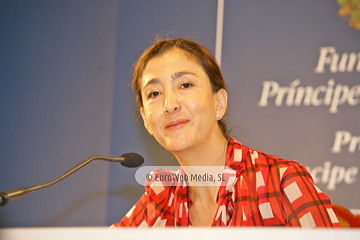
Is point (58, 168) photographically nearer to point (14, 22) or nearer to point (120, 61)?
point (120, 61)

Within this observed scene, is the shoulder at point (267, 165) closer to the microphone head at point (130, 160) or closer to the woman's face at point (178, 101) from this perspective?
the woman's face at point (178, 101)

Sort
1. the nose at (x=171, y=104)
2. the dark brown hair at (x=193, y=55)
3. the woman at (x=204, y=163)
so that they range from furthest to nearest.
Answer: the dark brown hair at (x=193, y=55)
the nose at (x=171, y=104)
the woman at (x=204, y=163)

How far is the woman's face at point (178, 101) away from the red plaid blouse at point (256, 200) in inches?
6.7

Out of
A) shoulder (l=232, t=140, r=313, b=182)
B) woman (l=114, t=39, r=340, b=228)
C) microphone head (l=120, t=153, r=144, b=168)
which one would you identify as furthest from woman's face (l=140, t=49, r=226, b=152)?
microphone head (l=120, t=153, r=144, b=168)

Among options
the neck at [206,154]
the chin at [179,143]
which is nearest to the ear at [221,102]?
the neck at [206,154]

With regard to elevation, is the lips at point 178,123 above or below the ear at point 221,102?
below

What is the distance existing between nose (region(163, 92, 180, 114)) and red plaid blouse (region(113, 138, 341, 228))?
28 centimetres

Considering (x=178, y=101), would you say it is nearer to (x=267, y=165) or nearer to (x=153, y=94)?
(x=153, y=94)

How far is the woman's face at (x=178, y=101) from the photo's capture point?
4.61ft

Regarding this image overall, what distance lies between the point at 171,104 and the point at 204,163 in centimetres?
29

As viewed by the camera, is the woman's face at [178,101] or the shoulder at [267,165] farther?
the woman's face at [178,101]

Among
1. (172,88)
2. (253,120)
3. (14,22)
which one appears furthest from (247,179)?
(14,22)

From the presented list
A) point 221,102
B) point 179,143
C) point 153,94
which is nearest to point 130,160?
point 179,143

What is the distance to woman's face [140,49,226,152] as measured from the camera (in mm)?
1404
